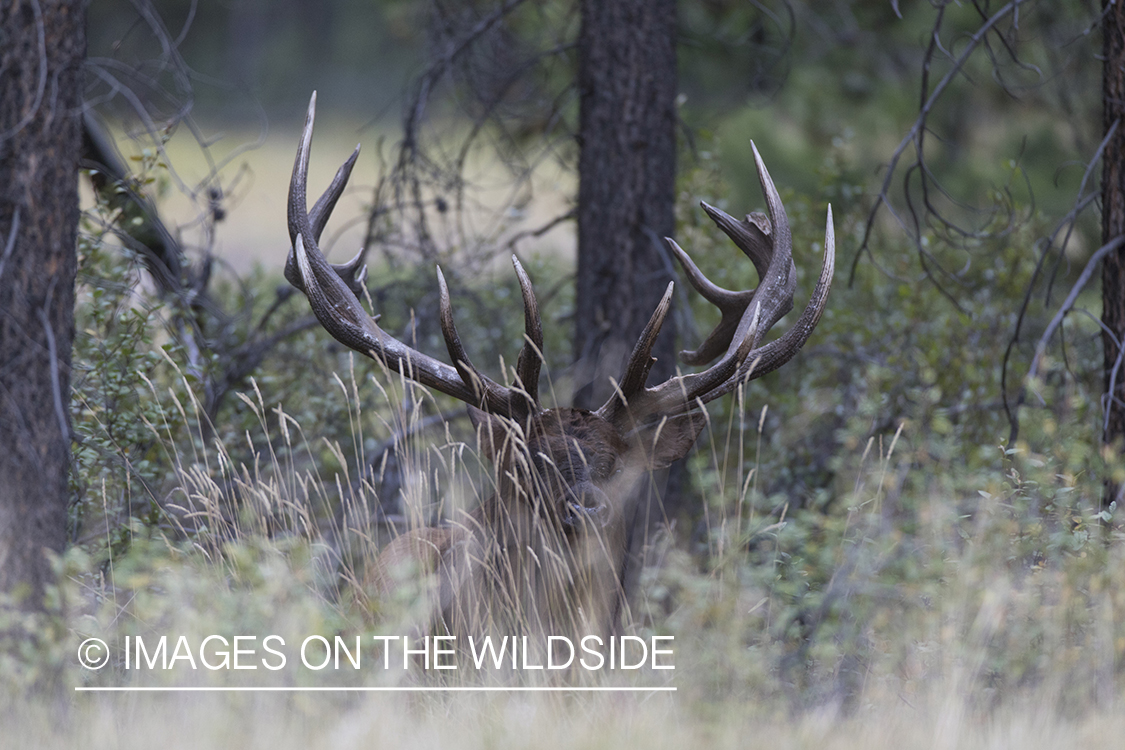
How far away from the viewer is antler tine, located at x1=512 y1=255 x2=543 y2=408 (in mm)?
3924

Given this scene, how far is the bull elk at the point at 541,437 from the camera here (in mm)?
3975

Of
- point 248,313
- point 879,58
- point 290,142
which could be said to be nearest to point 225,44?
point 290,142

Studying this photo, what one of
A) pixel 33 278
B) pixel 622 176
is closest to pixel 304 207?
pixel 33 278

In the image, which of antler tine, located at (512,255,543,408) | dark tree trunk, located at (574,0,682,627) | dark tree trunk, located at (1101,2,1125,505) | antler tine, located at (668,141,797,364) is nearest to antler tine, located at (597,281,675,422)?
antler tine, located at (512,255,543,408)

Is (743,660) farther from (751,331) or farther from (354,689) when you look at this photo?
(751,331)

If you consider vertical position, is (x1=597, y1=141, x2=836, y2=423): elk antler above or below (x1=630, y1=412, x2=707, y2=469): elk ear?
above

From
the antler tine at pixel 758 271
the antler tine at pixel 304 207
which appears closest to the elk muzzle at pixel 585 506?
Result: the antler tine at pixel 758 271

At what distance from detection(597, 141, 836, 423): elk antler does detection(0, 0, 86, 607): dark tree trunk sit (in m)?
2.21

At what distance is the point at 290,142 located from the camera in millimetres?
20250

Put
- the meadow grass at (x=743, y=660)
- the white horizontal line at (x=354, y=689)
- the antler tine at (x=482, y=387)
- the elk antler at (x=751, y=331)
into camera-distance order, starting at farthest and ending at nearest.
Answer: the elk antler at (x=751, y=331) → the antler tine at (x=482, y=387) → the white horizontal line at (x=354, y=689) → the meadow grass at (x=743, y=660)

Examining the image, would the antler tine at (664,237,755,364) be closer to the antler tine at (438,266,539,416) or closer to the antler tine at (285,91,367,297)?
the antler tine at (438,266,539,416)

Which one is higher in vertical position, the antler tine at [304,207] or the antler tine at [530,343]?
the antler tine at [304,207]

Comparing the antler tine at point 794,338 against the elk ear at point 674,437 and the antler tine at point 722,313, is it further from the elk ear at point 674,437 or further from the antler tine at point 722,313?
the antler tine at point 722,313

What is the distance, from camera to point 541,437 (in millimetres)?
4238
